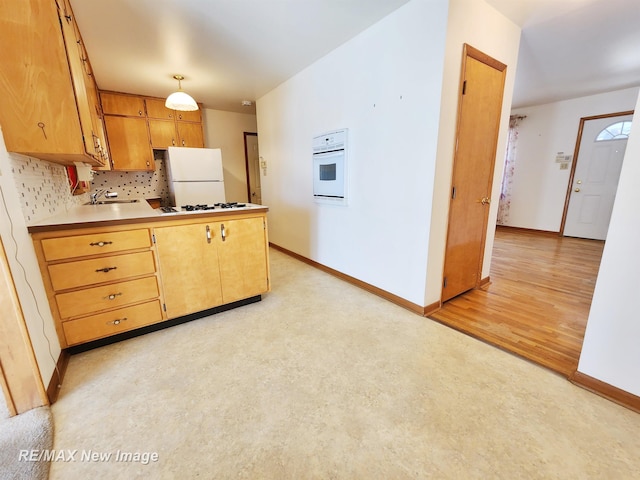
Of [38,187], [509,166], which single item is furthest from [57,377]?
[509,166]

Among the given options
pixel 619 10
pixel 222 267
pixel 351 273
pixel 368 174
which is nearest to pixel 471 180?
pixel 368 174

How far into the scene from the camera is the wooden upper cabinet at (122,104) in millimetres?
3896

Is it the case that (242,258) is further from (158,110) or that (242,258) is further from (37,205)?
(158,110)

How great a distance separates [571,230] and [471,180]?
430 cm

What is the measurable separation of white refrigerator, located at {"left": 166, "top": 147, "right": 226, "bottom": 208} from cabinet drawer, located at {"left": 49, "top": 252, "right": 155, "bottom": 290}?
95.2 inches

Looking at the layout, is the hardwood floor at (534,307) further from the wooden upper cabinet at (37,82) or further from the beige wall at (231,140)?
the beige wall at (231,140)

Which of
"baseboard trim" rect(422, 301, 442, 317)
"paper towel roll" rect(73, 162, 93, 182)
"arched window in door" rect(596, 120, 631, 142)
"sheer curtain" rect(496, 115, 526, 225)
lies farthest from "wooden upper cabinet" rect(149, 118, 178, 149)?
"arched window in door" rect(596, 120, 631, 142)

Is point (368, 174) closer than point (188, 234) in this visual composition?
No

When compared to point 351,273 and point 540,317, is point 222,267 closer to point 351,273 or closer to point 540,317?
point 351,273

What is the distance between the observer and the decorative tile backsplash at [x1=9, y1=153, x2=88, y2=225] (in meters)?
1.55

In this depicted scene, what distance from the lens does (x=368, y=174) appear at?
2574 millimetres

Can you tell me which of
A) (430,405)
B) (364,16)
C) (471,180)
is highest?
(364,16)

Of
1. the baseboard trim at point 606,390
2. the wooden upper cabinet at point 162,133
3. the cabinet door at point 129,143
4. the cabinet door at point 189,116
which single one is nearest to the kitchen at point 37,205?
the cabinet door at point 129,143

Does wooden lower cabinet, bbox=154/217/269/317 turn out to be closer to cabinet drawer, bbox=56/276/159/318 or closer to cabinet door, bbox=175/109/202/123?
cabinet drawer, bbox=56/276/159/318
